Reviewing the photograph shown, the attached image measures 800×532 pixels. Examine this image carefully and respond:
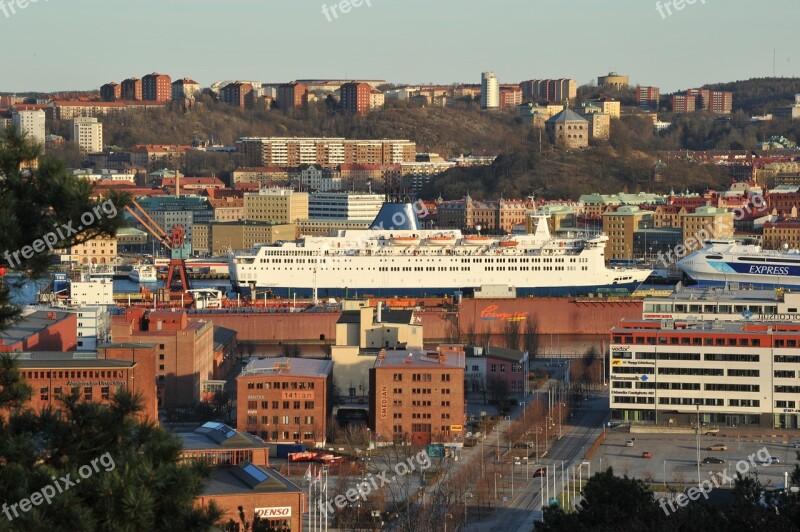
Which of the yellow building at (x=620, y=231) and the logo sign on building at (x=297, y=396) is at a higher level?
the yellow building at (x=620, y=231)

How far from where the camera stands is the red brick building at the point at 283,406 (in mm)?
19891

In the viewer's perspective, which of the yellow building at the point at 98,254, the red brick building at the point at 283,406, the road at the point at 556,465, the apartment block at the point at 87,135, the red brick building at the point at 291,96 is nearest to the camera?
the road at the point at 556,465

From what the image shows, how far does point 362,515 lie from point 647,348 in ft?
22.0

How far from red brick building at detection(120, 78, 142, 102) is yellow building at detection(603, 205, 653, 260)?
47882 millimetres

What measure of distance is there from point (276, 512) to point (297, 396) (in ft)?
19.9

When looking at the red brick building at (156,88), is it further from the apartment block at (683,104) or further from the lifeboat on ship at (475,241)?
the lifeboat on ship at (475,241)

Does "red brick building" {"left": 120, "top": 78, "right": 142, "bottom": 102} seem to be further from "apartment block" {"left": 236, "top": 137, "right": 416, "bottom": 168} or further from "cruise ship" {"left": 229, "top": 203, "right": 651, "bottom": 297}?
"cruise ship" {"left": 229, "top": 203, "right": 651, "bottom": 297}

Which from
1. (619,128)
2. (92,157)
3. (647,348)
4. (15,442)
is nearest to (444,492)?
(647,348)

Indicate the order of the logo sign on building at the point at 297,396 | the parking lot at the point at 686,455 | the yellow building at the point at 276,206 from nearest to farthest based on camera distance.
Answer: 1. the parking lot at the point at 686,455
2. the logo sign on building at the point at 297,396
3. the yellow building at the point at 276,206

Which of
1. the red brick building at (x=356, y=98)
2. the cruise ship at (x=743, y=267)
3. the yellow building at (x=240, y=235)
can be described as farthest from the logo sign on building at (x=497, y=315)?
the red brick building at (x=356, y=98)

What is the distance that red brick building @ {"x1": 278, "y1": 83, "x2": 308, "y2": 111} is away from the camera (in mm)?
91744
